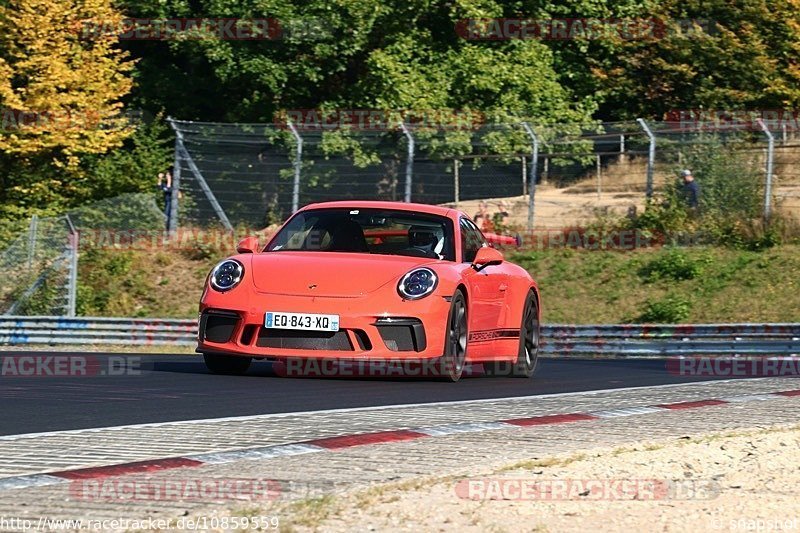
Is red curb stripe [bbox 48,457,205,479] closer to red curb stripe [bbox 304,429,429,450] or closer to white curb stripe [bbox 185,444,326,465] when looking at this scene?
white curb stripe [bbox 185,444,326,465]

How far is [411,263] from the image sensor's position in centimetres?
1086

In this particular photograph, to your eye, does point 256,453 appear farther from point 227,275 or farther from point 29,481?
point 227,275

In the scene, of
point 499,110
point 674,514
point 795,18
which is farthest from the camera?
point 795,18

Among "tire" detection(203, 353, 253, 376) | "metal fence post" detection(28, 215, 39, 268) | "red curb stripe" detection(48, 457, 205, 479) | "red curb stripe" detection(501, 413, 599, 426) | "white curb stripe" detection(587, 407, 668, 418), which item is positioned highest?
"red curb stripe" detection(48, 457, 205, 479)

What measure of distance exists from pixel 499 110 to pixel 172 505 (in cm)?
2904

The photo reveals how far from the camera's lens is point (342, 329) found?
10250mm

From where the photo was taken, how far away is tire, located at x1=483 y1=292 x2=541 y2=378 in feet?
40.8

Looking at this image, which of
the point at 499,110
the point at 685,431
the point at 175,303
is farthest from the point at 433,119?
the point at 685,431

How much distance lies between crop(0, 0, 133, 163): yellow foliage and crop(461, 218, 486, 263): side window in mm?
18730

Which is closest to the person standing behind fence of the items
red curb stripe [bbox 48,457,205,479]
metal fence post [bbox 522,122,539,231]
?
metal fence post [bbox 522,122,539,231]

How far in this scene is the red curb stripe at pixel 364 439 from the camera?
21.6ft

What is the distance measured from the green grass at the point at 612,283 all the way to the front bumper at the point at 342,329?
16250mm

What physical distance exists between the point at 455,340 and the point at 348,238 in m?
1.26

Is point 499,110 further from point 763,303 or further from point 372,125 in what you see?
point 763,303
